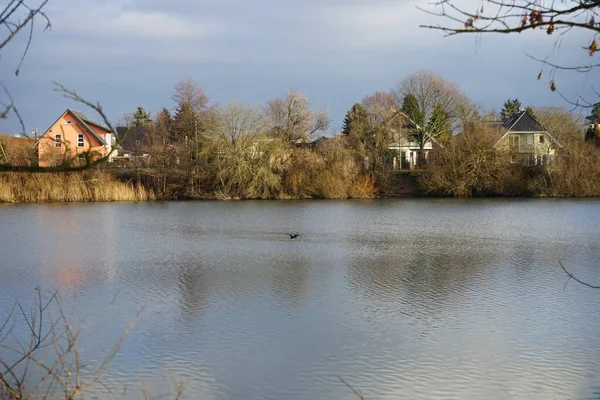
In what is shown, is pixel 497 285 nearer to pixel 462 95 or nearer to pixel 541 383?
pixel 541 383

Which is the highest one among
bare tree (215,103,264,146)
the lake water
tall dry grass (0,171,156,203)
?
bare tree (215,103,264,146)

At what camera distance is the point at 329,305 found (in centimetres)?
1016

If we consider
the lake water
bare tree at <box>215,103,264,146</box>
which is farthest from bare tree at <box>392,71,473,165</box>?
the lake water

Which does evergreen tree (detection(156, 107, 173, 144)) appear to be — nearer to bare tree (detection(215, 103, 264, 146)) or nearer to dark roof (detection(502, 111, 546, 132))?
bare tree (detection(215, 103, 264, 146))

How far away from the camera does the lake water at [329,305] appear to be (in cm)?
689

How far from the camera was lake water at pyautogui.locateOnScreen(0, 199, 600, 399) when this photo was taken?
22.6 feet

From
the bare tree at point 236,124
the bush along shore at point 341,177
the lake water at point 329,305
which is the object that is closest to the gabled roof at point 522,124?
the bush along shore at point 341,177

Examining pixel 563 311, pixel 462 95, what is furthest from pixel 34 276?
pixel 462 95

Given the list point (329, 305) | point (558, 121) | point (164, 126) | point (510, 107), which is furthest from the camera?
point (510, 107)

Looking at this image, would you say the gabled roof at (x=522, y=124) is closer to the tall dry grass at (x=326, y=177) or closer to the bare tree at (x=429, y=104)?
the bare tree at (x=429, y=104)

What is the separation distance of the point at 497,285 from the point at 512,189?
2594 centimetres

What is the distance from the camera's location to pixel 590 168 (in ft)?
117

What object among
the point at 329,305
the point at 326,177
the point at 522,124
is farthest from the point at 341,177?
the point at 329,305

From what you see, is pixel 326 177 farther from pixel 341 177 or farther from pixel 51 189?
pixel 51 189
